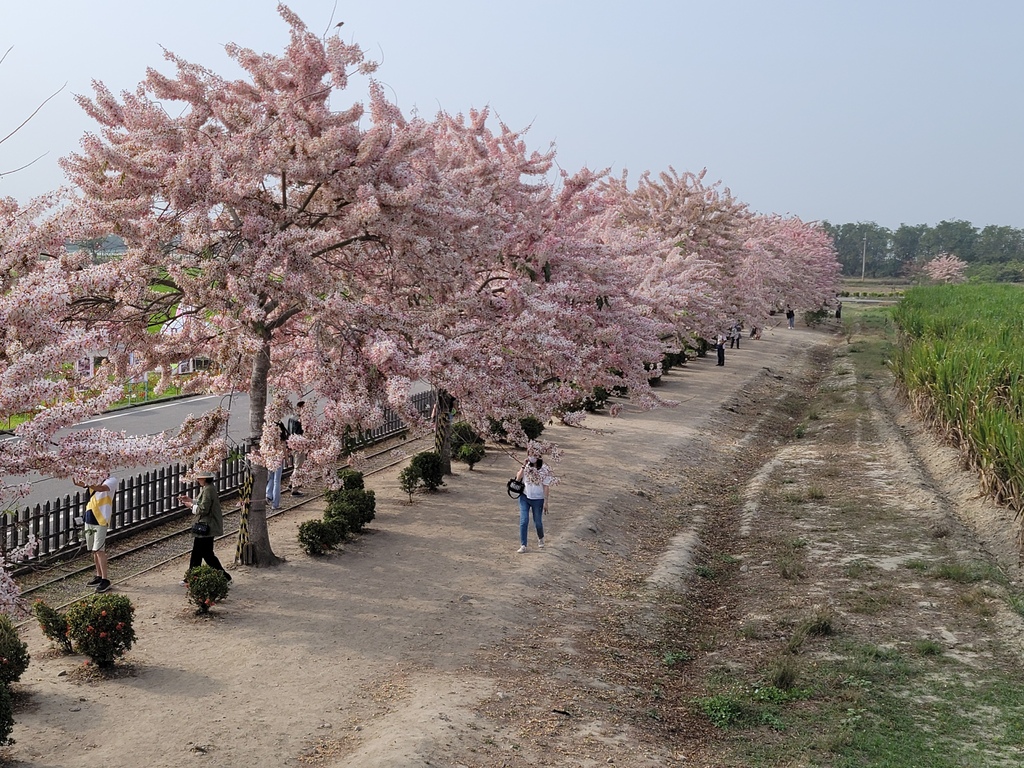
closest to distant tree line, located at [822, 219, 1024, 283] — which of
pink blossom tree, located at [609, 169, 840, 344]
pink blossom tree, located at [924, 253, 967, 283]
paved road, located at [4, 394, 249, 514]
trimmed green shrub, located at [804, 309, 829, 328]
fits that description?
pink blossom tree, located at [924, 253, 967, 283]

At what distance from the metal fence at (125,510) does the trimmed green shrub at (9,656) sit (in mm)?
2979

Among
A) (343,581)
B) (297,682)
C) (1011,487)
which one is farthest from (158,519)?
(1011,487)

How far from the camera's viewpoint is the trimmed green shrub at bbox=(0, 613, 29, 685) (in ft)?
30.1

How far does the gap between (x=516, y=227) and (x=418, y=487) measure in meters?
6.09

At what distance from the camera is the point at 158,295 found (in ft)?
42.9

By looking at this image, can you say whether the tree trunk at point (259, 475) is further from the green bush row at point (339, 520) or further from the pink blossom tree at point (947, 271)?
the pink blossom tree at point (947, 271)

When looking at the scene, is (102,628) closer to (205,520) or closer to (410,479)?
(205,520)

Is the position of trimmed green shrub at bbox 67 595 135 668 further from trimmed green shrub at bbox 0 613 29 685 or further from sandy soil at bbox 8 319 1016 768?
trimmed green shrub at bbox 0 613 29 685

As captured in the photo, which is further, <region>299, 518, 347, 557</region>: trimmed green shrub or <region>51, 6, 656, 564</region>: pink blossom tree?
<region>299, 518, 347, 557</region>: trimmed green shrub

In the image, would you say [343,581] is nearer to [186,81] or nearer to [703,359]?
[186,81]

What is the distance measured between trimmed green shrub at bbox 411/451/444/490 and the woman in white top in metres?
4.05

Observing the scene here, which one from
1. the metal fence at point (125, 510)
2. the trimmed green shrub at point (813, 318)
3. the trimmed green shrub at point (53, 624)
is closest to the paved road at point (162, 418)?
the metal fence at point (125, 510)

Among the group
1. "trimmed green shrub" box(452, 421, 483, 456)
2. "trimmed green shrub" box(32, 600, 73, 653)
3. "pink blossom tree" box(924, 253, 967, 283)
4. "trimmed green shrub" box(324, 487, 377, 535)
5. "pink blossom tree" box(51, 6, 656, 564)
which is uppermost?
"pink blossom tree" box(924, 253, 967, 283)

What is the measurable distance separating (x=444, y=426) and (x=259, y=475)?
7302mm
